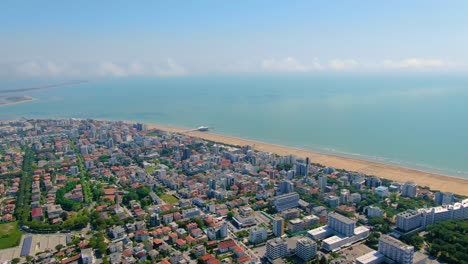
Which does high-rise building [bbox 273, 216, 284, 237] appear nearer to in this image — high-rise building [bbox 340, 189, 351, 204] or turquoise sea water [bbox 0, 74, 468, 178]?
high-rise building [bbox 340, 189, 351, 204]

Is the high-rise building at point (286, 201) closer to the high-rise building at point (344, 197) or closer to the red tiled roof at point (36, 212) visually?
the high-rise building at point (344, 197)

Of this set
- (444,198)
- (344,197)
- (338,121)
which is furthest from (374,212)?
(338,121)

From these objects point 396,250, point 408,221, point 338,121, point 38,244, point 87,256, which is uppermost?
point 338,121

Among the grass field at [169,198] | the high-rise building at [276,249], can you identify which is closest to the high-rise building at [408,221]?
the high-rise building at [276,249]

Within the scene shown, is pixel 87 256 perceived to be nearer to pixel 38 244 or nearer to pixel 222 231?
pixel 38 244

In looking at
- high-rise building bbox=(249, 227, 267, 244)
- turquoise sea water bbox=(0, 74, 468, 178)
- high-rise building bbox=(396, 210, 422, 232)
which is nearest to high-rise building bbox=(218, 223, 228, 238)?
high-rise building bbox=(249, 227, 267, 244)

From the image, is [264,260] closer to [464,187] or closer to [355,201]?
[355,201]

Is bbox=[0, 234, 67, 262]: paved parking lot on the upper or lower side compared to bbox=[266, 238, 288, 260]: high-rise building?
lower
